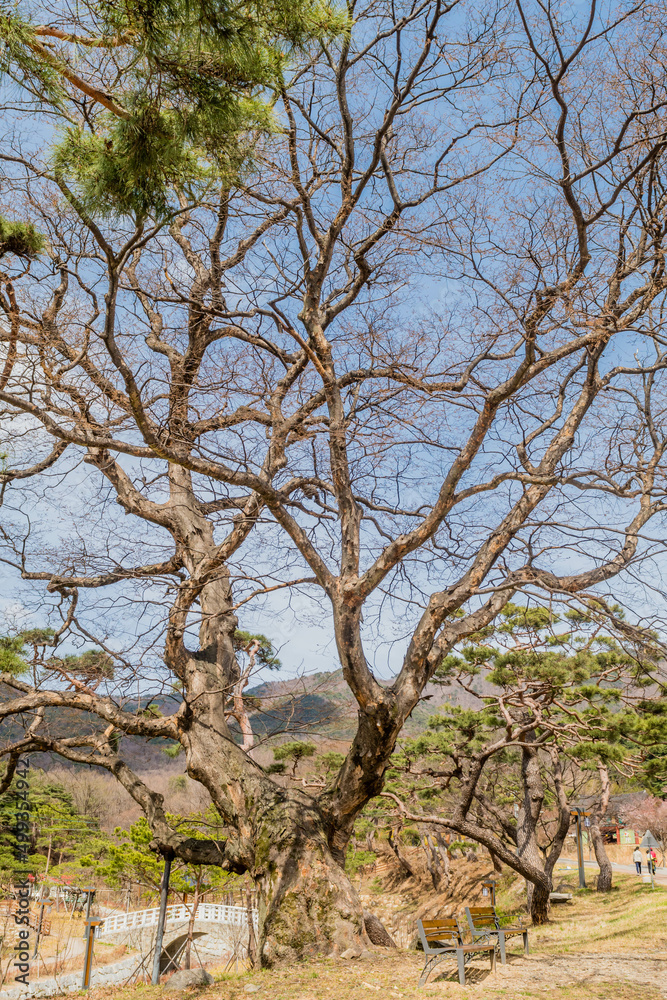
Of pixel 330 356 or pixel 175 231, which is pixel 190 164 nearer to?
pixel 330 356

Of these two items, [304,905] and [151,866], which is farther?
[151,866]

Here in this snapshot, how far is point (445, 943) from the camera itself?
5410mm

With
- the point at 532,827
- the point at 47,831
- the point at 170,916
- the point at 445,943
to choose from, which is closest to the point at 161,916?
the point at 445,943

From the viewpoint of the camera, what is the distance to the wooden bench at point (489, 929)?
542cm

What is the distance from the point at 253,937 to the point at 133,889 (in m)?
18.6

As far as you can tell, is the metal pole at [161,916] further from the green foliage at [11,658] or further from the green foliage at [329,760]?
the green foliage at [329,760]

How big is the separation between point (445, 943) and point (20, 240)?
650 centimetres

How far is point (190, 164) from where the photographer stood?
3576mm

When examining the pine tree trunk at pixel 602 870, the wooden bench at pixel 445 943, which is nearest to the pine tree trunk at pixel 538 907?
the wooden bench at pixel 445 943

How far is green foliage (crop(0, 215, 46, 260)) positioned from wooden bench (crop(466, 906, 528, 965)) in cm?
641

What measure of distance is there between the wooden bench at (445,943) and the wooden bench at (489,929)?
0.09 metres

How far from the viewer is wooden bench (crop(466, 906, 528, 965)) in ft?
17.8

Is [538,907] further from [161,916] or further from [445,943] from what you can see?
[161,916]

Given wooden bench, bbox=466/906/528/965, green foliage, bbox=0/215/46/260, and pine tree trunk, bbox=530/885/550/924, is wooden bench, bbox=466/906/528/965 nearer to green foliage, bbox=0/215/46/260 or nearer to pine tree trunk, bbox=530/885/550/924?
pine tree trunk, bbox=530/885/550/924
